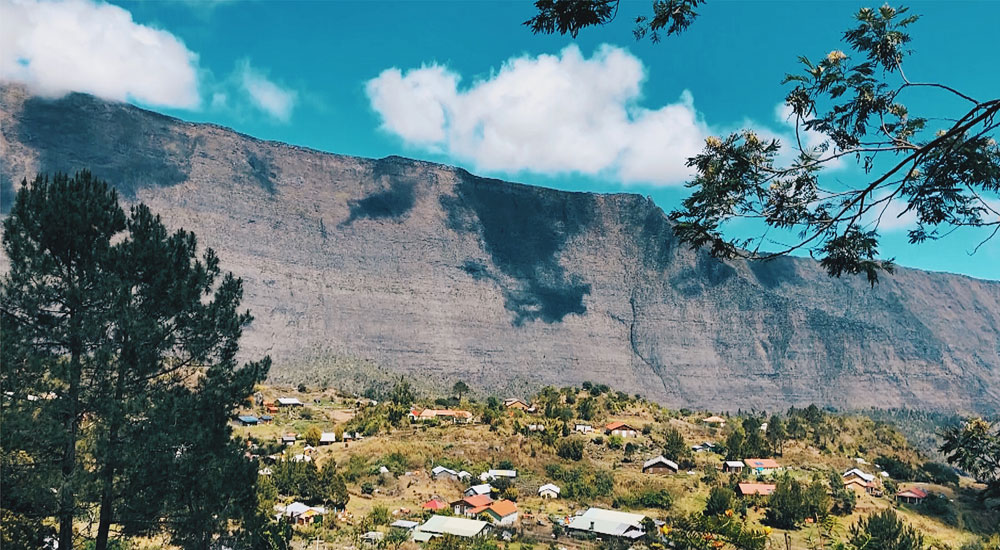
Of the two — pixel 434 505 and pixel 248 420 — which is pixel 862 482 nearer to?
pixel 434 505

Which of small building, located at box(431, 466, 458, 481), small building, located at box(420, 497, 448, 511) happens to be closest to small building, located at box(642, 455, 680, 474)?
small building, located at box(431, 466, 458, 481)

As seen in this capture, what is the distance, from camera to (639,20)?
7.27 metres

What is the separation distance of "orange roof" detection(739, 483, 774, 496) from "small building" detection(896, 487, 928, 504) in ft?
28.8

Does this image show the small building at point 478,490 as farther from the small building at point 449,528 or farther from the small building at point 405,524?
the small building at point 405,524

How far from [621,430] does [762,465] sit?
12.0 meters

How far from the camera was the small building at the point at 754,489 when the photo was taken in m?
38.9

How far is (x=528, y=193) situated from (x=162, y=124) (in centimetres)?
8468

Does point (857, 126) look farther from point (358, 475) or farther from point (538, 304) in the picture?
point (538, 304)

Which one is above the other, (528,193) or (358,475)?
(528,193)

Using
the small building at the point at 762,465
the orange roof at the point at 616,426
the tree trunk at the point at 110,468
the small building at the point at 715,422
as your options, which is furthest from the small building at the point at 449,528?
the small building at the point at 715,422

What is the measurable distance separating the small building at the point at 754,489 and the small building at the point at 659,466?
19.5 feet

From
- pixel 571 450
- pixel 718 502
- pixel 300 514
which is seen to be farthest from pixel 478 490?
pixel 718 502

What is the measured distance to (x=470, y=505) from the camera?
3625 centimetres

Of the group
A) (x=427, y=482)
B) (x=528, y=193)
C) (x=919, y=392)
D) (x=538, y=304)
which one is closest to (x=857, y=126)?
(x=427, y=482)
